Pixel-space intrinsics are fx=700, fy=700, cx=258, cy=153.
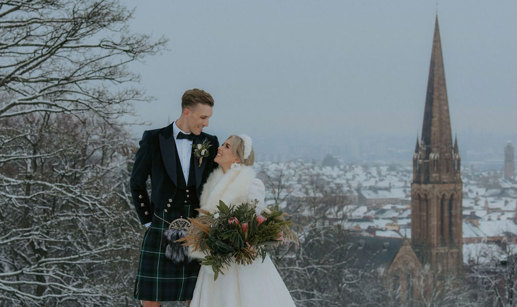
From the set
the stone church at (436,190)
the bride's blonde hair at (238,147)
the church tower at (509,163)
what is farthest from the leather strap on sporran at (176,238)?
the church tower at (509,163)

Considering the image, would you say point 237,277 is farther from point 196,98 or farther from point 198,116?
point 196,98

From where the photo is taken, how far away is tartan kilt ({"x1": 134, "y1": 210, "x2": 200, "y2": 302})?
158 inches

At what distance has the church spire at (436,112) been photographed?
69500mm

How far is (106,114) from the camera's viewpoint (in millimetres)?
10789

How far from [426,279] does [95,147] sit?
40.9m

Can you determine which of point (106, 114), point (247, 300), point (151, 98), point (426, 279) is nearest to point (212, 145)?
point (247, 300)

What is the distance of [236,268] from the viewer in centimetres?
401

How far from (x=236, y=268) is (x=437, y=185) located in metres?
72.8

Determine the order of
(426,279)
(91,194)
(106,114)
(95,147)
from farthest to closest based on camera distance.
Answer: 1. (426,279)
2. (95,147)
3. (91,194)
4. (106,114)

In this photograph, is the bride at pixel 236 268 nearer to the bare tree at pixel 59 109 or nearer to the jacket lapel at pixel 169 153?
the jacket lapel at pixel 169 153

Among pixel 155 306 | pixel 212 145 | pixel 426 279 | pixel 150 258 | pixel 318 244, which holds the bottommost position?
pixel 426 279

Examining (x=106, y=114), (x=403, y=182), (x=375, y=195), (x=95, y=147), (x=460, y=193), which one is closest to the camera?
(x=106, y=114)

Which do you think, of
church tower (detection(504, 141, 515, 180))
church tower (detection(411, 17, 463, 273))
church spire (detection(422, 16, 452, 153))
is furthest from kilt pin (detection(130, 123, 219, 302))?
church tower (detection(504, 141, 515, 180))

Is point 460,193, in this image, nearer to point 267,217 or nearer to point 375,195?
point 375,195
